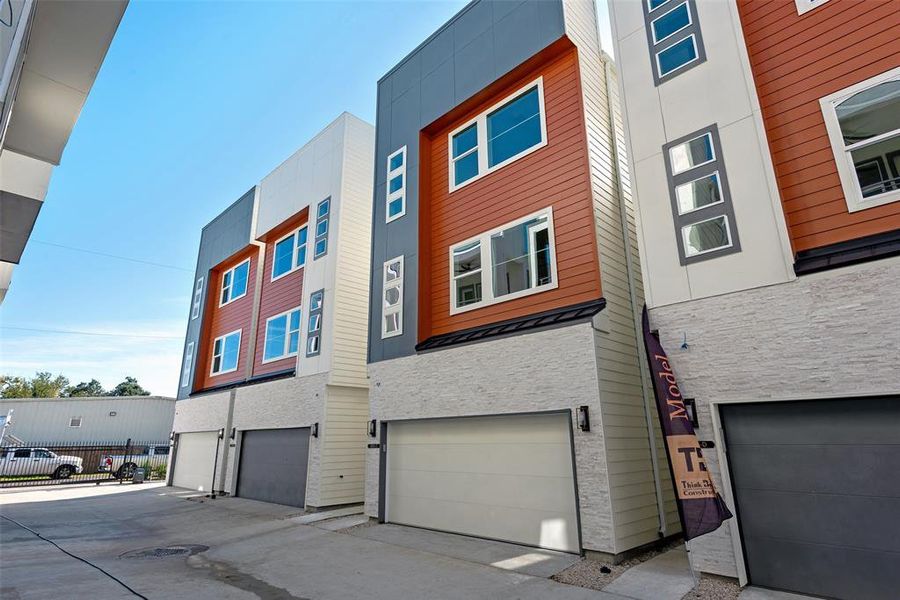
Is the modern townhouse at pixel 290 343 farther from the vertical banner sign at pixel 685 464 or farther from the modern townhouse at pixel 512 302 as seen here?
the vertical banner sign at pixel 685 464

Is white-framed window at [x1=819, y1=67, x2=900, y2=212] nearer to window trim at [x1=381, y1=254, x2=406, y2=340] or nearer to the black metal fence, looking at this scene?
window trim at [x1=381, y1=254, x2=406, y2=340]

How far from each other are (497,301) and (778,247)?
16.1 ft

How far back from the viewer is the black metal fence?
73.7 ft

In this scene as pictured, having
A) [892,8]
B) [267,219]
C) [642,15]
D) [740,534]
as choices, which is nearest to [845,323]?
[740,534]

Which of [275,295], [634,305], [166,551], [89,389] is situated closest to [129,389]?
[89,389]

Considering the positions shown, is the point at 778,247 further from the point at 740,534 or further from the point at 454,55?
the point at 454,55

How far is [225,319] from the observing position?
1995 centimetres

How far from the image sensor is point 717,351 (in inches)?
256

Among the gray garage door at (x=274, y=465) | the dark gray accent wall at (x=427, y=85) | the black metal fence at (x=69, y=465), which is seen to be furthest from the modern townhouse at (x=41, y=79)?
the black metal fence at (x=69, y=465)

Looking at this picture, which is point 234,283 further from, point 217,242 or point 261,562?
point 261,562

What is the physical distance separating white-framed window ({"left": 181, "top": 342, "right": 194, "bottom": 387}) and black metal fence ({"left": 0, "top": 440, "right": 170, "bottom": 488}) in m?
5.25

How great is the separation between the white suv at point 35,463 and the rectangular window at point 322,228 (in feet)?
63.4

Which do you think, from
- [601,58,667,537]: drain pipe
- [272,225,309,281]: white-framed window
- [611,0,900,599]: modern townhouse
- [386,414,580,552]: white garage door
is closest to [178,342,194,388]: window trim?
[272,225,309,281]: white-framed window

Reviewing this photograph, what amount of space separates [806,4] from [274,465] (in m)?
16.0
